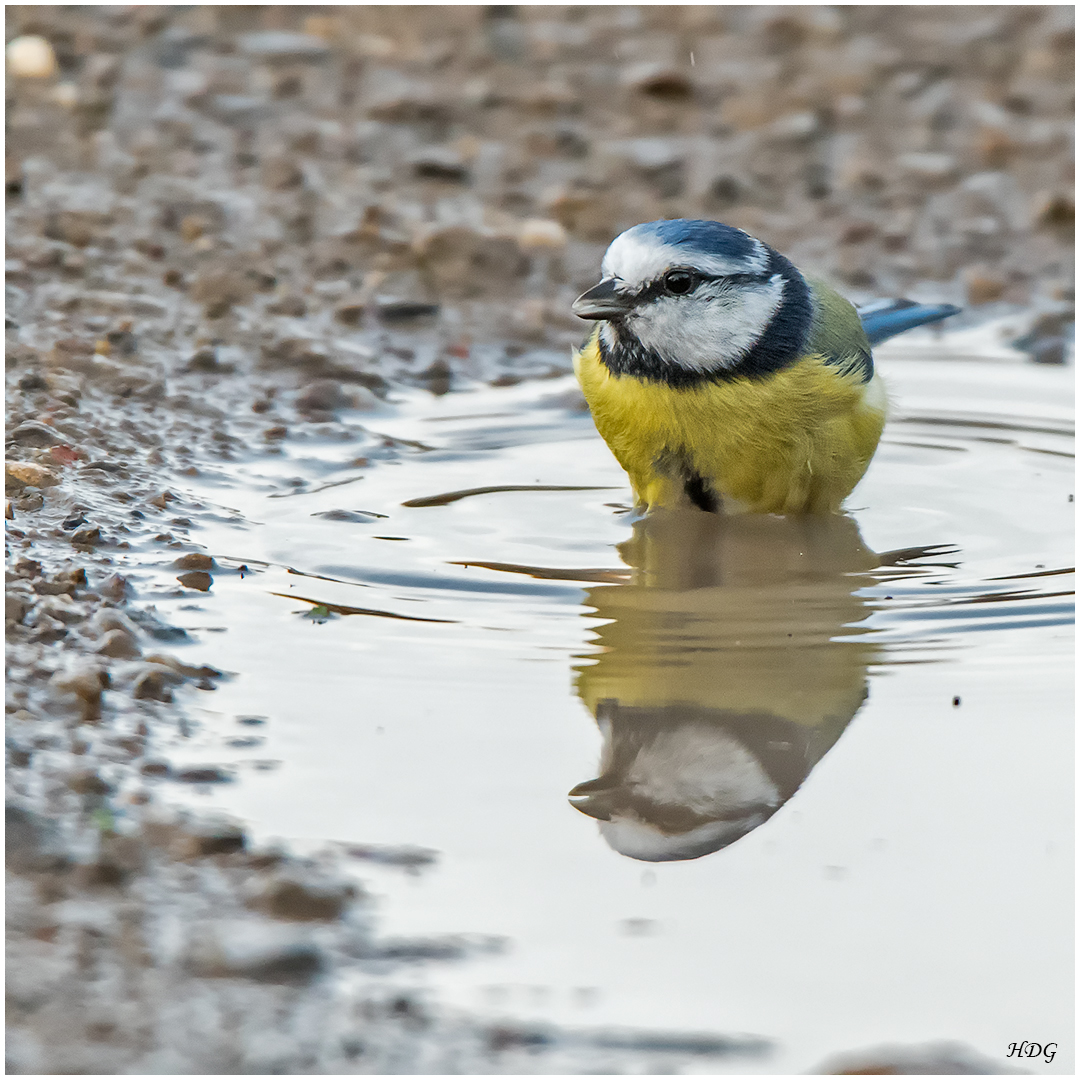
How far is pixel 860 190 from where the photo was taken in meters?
7.07

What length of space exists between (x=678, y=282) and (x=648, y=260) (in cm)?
11

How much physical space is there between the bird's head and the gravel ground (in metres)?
1.07

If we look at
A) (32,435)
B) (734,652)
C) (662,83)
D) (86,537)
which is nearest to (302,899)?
(734,652)

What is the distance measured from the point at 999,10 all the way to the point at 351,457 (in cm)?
533

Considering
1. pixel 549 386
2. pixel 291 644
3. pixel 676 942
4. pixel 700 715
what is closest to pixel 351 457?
pixel 549 386

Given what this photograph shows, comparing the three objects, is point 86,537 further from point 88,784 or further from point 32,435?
point 88,784

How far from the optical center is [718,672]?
11.3 ft

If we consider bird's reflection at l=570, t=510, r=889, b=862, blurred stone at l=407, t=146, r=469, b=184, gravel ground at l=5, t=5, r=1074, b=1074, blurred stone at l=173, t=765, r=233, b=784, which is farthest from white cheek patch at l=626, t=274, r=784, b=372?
blurred stone at l=407, t=146, r=469, b=184

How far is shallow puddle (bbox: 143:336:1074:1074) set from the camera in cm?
238

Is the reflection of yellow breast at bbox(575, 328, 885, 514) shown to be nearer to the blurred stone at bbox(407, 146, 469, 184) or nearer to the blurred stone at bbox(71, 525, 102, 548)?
the blurred stone at bbox(71, 525, 102, 548)

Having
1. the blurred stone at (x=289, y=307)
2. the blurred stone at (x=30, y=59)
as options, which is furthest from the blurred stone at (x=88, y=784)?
the blurred stone at (x=30, y=59)

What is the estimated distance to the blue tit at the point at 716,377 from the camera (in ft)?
13.6

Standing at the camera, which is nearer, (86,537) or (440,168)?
(86,537)

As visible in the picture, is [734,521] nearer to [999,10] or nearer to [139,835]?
[139,835]
